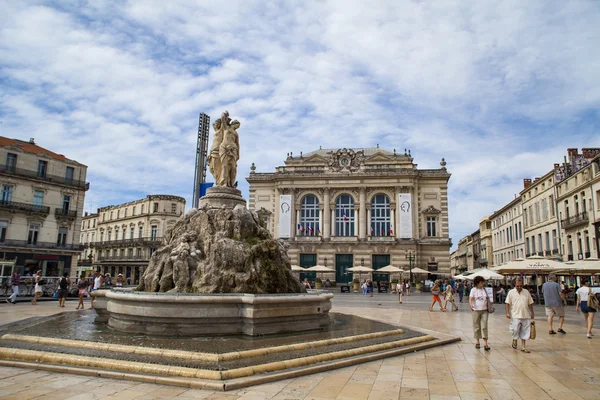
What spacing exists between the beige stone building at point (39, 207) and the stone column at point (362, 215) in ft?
98.4

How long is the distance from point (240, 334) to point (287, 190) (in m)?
40.4

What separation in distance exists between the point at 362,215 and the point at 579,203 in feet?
68.3

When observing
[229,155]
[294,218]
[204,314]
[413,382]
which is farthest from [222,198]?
[294,218]

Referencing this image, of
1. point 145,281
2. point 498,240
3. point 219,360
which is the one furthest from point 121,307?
point 498,240

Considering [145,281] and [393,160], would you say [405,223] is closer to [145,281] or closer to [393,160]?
[393,160]

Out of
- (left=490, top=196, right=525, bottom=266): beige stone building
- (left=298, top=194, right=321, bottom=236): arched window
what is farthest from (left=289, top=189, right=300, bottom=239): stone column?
(left=490, top=196, right=525, bottom=266): beige stone building

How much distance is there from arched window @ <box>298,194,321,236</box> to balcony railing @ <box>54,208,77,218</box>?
78.9 ft

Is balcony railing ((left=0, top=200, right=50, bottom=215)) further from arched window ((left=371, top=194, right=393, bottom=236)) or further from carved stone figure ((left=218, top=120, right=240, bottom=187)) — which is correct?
arched window ((left=371, top=194, right=393, bottom=236))

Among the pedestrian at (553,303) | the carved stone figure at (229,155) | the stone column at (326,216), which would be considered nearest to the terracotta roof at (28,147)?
the stone column at (326,216)

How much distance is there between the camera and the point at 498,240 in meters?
63.1

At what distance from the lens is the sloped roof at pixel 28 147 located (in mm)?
38812

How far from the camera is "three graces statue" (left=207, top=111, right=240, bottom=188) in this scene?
14734 millimetres

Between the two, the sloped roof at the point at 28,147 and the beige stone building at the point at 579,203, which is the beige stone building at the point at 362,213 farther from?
the sloped roof at the point at 28,147

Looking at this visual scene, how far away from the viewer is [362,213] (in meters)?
47.6
